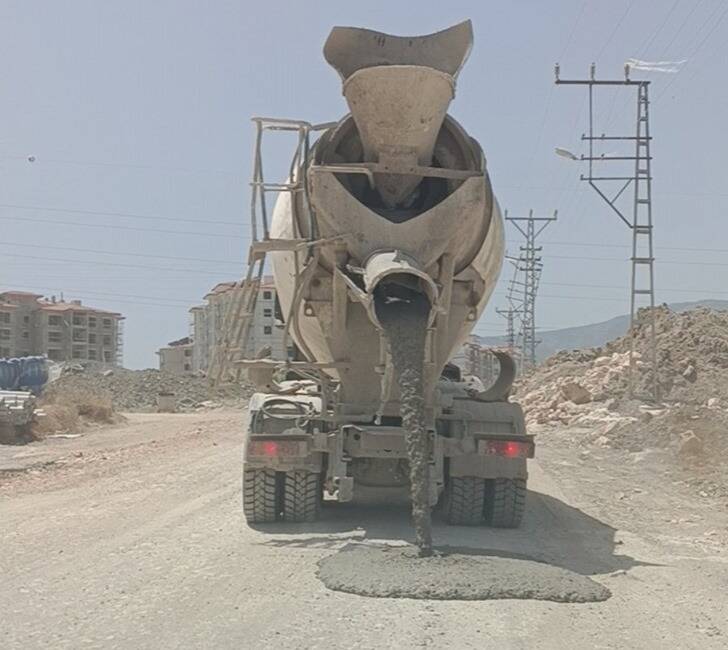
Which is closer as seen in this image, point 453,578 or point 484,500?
point 453,578

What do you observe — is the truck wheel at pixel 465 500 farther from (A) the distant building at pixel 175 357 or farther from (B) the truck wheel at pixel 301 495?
(A) the distant building at pixel 175 357

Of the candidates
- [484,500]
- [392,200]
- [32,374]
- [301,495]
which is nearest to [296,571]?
[301,495]

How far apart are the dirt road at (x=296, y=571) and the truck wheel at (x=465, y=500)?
183mm

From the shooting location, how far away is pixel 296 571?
8188mm

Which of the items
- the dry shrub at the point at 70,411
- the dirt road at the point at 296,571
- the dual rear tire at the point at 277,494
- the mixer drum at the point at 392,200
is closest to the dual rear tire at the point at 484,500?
the dirt road at the point at 296,571

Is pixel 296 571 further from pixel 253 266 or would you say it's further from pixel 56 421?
pixel 56 421

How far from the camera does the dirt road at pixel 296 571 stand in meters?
6.33

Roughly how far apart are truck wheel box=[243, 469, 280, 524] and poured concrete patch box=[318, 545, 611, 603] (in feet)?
6.29

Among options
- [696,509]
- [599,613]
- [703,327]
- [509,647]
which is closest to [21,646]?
[509,647]

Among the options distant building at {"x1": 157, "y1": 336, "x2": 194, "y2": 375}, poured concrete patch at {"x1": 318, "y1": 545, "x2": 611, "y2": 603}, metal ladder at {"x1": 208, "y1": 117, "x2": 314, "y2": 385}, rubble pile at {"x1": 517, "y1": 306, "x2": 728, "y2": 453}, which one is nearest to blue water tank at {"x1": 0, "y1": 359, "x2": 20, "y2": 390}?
rubble pile at {"x1": 517, "y1": 306, "x2": 728, "y2": 453}

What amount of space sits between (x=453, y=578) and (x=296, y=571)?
4.32 ft

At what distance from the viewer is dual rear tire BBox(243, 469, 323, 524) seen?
10.5 meters

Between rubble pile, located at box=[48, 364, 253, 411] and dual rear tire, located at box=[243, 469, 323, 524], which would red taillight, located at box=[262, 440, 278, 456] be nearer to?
dual rear tire, located at box=[243, 469, 323, 524]

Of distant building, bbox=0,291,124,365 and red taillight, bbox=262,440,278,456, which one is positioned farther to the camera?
distant building, bbox=0,291,124,365
